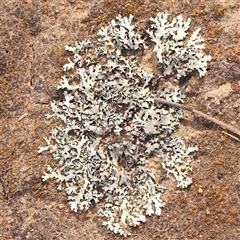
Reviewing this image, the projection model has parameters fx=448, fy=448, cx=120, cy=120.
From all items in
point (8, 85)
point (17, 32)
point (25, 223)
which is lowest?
point (25, 223)

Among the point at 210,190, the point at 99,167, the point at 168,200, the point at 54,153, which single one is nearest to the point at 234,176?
the point at 210,190

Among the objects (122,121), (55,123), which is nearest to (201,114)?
(122,121)

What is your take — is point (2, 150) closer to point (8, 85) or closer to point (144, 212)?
point (8, 85)

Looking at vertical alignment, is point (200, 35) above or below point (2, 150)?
above
